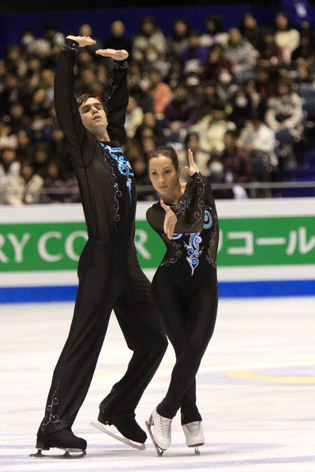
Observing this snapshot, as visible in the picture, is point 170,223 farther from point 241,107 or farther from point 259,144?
point 241,107

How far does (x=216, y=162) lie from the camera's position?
1550cm

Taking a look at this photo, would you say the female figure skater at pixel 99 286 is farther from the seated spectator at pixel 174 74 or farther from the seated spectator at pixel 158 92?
the seated spectator at pixel 174 74

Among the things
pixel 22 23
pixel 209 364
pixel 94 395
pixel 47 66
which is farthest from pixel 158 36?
pixel 94 395

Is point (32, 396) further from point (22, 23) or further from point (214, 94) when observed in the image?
point (22, 23)

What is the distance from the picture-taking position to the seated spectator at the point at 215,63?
18.0 meters

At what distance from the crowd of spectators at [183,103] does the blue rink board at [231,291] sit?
1.07m

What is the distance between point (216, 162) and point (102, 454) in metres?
9.63

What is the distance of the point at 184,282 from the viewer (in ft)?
20.1

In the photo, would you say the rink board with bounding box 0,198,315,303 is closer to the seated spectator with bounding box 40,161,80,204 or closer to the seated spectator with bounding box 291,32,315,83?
the seated spectator with bounding box 40,161,80,204

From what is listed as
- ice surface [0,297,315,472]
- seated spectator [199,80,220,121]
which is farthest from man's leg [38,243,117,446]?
seated spectator [199,80,220,121]

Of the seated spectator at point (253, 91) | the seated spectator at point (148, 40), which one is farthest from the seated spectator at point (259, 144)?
the seated spectator at point (148, 40)

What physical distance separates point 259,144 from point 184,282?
34.7ft

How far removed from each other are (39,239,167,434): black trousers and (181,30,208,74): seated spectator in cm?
1276

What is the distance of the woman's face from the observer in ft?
20.4
